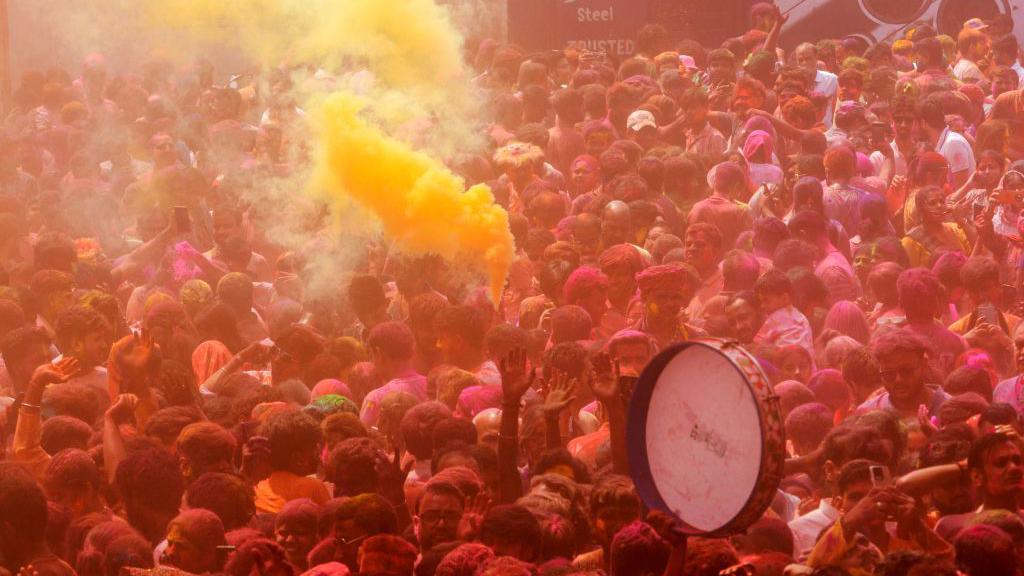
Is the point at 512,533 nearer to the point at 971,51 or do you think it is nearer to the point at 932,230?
the point at 932,230

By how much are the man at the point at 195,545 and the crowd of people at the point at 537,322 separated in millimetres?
11

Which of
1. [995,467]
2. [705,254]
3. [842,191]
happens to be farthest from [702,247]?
[995,467]

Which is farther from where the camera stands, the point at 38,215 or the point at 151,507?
the point at 38,215

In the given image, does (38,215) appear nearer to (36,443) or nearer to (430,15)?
(430,15)

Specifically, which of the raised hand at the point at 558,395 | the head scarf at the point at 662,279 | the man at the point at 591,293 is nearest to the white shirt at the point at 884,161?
the man at the point at 591,293

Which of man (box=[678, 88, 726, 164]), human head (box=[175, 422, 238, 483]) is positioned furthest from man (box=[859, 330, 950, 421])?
man (box=[678, 88, 726, 164])

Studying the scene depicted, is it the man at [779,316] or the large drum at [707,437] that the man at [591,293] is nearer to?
the man at [779,316]

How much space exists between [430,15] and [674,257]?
4.43m

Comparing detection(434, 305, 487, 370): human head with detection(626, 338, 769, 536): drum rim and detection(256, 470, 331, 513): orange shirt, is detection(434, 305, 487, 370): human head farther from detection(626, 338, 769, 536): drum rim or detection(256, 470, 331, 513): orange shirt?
detection(626, 338, 769, 536): drum rim

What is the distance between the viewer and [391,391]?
26.6ft

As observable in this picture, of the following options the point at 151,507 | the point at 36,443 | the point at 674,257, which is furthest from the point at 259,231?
the point at 151,507

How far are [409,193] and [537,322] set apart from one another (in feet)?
5.58

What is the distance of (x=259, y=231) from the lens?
1167 centimetres

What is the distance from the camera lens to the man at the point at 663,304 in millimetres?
8641
